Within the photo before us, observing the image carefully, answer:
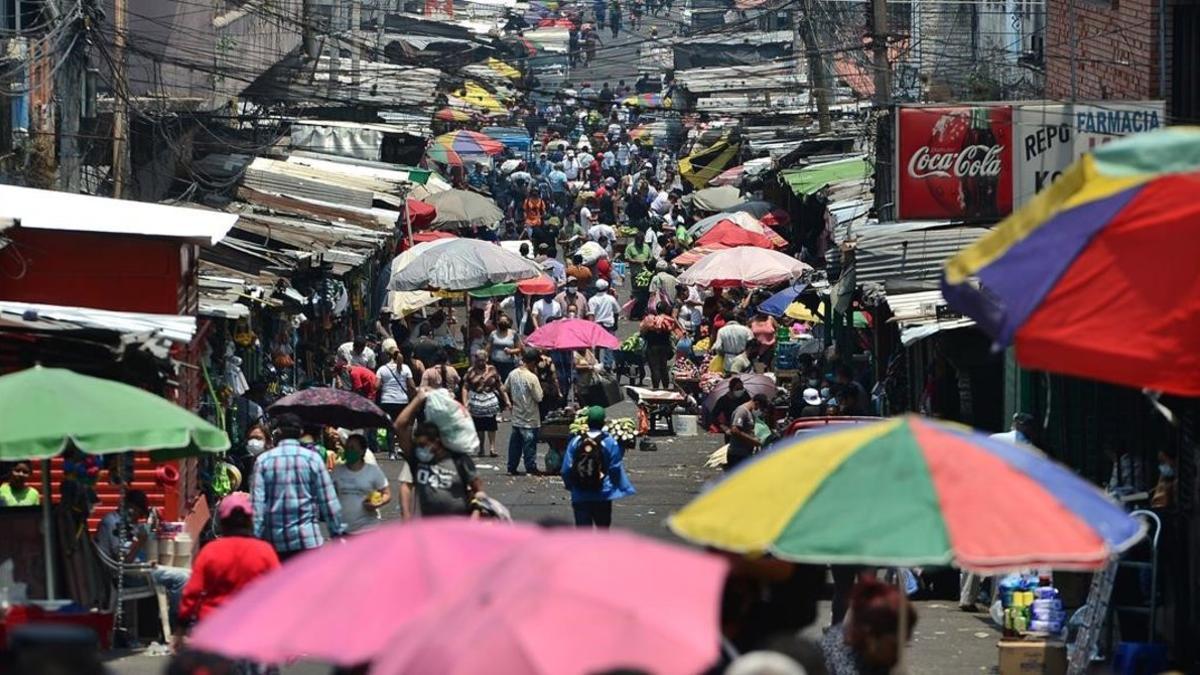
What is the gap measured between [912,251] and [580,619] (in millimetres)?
13984

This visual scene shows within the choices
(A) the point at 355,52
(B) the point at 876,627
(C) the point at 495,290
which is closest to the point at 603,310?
(C) the point at 495,290

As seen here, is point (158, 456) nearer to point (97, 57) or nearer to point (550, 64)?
point (97, 57)

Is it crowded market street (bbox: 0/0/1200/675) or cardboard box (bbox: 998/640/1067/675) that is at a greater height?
crowded market street (bbox: 0/0/1200/675)

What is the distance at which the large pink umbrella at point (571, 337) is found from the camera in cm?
2483

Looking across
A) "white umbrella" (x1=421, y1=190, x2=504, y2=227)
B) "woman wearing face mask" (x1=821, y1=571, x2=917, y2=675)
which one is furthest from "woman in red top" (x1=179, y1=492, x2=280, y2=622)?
"white umbrella" (x1=421, y1=190, x2=504, y2=227)

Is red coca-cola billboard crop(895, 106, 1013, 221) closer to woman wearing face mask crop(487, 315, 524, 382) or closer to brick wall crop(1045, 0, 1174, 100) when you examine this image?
brick wall crop(1045, 0, 1174, 100)

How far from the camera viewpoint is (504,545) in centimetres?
627

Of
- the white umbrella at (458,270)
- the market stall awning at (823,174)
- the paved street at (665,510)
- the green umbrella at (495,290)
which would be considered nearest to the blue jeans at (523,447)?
the paved street at (665,510)

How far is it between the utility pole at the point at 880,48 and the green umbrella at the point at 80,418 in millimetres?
16288

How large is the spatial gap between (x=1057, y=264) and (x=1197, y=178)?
628 mm

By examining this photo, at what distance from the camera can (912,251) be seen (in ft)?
62.4

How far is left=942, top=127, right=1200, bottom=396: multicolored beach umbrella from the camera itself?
25.3 feet

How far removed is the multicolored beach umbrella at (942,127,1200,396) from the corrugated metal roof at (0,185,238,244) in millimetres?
9145

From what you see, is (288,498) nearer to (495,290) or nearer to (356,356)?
(356,356)
